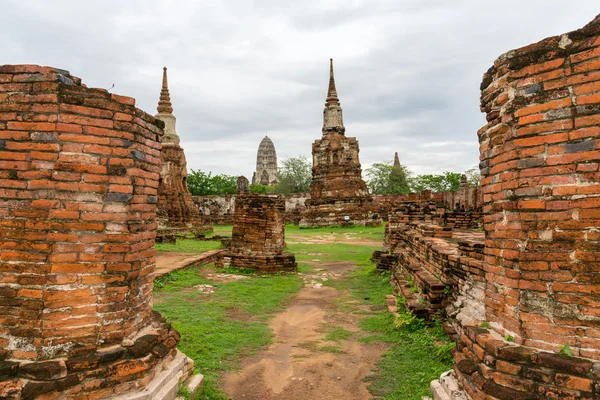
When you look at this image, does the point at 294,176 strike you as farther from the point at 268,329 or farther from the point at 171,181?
the point at 268,329

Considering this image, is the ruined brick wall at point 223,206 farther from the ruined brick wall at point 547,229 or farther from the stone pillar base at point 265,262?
the ruined brick wall at point 547,229

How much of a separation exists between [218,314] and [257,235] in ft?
12.2

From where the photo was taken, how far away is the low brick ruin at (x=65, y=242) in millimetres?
2564

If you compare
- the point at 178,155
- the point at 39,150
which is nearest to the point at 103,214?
the point at 39,150

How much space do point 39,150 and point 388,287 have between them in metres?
6.25

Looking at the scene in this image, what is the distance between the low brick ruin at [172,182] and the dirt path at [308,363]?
12340 mm

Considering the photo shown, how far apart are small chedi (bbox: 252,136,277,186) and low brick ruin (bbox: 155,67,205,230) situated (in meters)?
39.3

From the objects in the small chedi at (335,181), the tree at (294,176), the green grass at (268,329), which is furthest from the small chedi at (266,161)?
the green grass at (268,329)

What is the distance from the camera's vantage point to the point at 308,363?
165 inches

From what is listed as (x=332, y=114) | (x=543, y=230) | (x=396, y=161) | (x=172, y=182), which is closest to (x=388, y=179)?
(x=396, y=161)

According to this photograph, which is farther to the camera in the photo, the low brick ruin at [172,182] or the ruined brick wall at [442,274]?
the low brick ruin at [172,182]

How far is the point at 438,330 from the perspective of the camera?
182 inches

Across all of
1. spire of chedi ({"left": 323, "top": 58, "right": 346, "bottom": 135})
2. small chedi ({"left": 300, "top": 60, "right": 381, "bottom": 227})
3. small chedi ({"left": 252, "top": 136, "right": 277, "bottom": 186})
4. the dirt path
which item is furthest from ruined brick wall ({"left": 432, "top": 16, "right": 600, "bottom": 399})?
small chedi ({"left": 252, "top": 136, "right": 277, "bottom": 186})

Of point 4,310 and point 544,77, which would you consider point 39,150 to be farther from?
point 544,77
